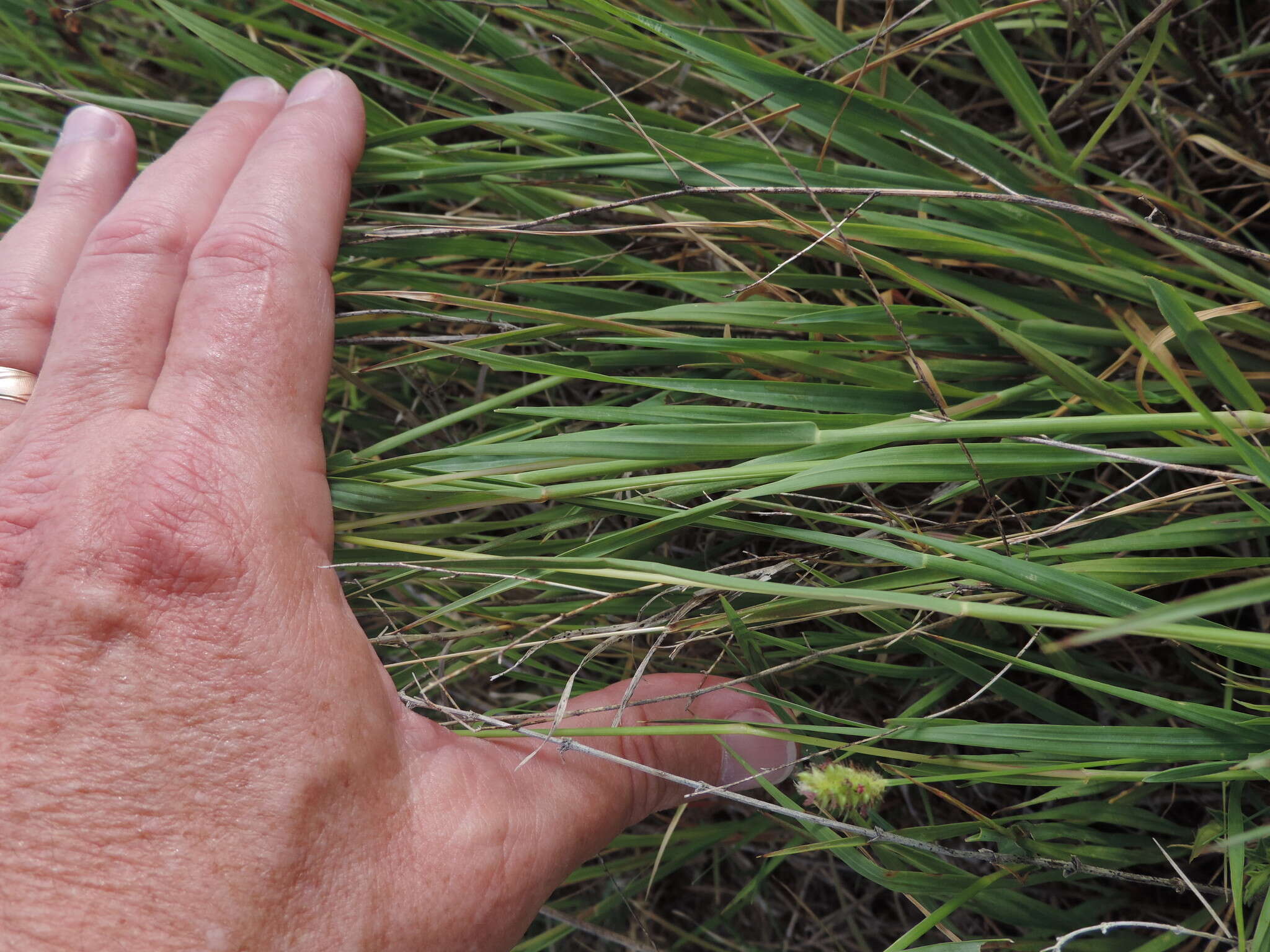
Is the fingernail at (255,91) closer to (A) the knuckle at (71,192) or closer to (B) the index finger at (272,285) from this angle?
(B) the index finger at (272,285)

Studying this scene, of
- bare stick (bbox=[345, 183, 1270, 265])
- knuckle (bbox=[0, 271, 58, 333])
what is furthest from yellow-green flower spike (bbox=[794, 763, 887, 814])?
knuckle (bbox=[0, 271, 58, 333])

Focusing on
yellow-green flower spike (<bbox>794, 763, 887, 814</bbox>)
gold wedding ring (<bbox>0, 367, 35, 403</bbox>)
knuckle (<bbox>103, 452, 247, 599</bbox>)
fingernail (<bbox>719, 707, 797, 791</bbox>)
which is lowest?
fingernail (<bbox>719, 707, 797, 791</bbox>)

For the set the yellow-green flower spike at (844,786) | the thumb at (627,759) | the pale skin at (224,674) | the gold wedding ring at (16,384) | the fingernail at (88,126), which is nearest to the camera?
the yellow-green flower spike at (844,786)

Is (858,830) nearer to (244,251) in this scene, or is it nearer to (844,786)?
(844,786)

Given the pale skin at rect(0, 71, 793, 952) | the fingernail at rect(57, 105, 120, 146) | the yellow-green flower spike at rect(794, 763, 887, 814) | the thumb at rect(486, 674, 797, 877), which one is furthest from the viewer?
the fingernail at rect(57, 105, 120, 146)

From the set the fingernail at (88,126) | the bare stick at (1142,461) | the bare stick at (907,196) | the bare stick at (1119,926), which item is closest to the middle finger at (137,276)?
the fingernail at (88,126)

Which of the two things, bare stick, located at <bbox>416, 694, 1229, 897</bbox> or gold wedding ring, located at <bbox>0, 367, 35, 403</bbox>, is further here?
gold wedding ring, located at <bbox>0, 367, 35, 403</bbox>

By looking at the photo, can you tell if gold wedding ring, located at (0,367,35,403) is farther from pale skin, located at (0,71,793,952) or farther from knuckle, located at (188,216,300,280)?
knuckle, located at (188,216,300,280)
